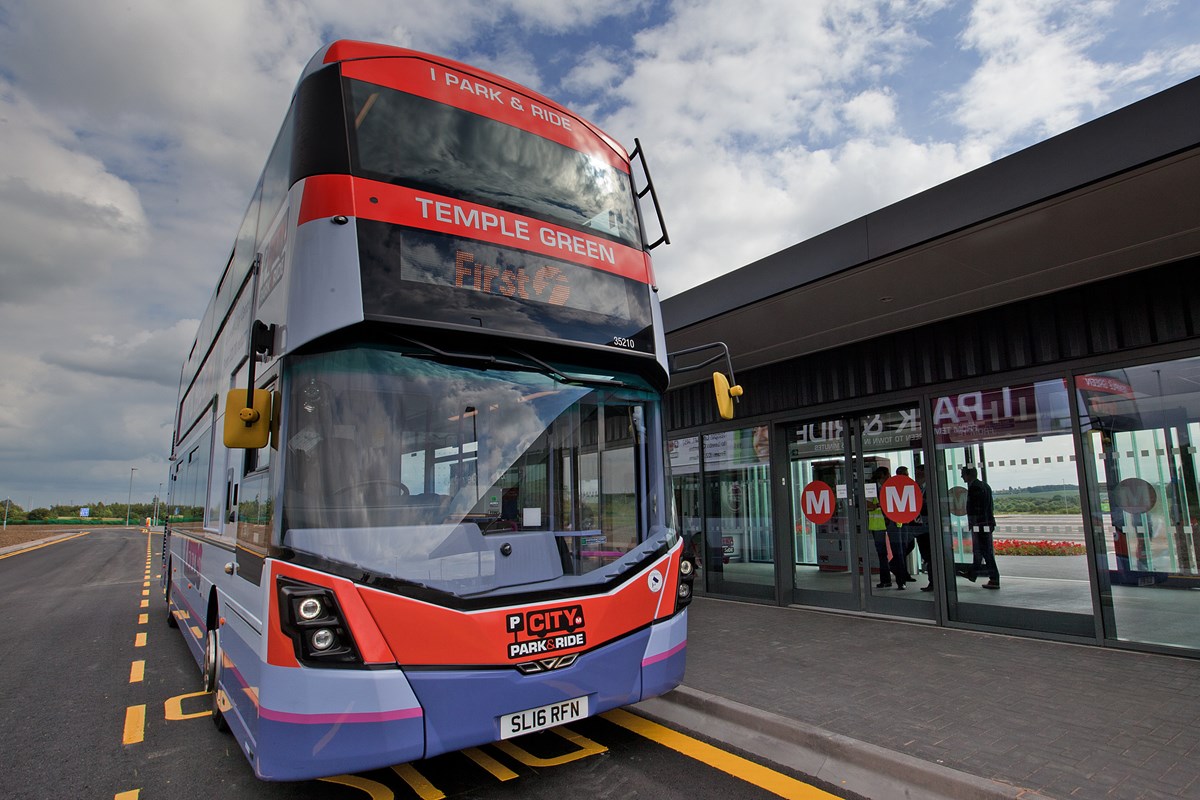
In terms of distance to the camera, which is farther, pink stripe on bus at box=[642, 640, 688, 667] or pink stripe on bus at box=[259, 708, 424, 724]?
pink stripe on bus at box=[642, 640, 688, 667]

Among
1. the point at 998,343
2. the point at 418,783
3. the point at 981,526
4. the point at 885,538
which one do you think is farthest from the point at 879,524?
the point at 418,783

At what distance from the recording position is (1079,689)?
16.5 ft

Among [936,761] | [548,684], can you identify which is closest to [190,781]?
[548,684]

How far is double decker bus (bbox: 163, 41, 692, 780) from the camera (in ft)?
9.93

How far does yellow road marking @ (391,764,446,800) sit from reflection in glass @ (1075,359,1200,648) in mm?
6422

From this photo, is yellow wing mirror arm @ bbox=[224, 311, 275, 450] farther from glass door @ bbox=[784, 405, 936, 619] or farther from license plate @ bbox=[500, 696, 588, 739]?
glass door @ bbox=[784, 405, 936, 619]

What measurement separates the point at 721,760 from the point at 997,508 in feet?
16.3

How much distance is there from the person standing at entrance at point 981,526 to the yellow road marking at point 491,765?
5.89m

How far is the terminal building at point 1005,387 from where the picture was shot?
17.1ft

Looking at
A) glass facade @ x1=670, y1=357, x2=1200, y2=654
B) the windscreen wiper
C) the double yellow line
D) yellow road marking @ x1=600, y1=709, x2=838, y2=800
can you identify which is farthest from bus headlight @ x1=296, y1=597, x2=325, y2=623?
glass facade @ x1=670, y1=357, x2=1200, y2=654

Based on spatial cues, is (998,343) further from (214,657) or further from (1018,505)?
(214,657)

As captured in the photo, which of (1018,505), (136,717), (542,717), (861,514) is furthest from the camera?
(861,514)

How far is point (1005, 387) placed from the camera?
7.24 metres

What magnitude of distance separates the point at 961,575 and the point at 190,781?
24.7 feet
